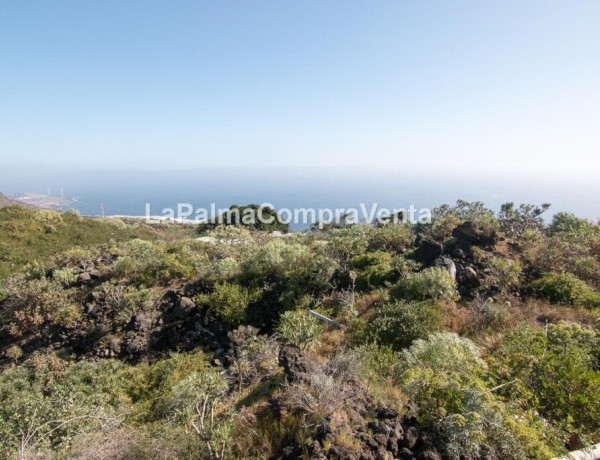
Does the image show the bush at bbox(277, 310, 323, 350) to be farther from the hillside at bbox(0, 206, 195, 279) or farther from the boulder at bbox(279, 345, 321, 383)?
the hillside at bbox(0, 206, 195, 279)

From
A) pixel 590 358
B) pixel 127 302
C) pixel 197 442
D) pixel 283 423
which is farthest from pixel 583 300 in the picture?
pixel 127 302

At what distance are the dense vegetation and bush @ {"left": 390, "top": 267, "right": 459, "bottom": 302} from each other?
0.05 meters

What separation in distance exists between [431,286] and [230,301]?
509 centimetres

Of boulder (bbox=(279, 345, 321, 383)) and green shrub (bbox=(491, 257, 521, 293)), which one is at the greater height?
green shrub (bbox=(491, 257, 521, 293))

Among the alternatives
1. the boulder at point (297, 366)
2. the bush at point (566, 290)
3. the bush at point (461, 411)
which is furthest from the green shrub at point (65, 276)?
the bush at point (566, 290)

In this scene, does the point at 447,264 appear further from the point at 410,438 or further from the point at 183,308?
the point at 183,308

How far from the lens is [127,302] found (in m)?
8.80

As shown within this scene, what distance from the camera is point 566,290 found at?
7.33m

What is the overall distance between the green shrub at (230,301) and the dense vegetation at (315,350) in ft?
0.14

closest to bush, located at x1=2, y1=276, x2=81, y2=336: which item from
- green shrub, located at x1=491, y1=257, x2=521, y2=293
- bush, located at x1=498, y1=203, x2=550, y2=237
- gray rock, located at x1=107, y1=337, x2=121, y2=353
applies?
gray rock, located at x1=107, y1=337, x2=121, y2=353

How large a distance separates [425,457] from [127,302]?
842 cm

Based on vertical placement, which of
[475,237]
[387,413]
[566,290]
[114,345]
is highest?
[475,237]

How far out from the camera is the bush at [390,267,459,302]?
730cm

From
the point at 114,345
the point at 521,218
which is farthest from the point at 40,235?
the point at 521,218
